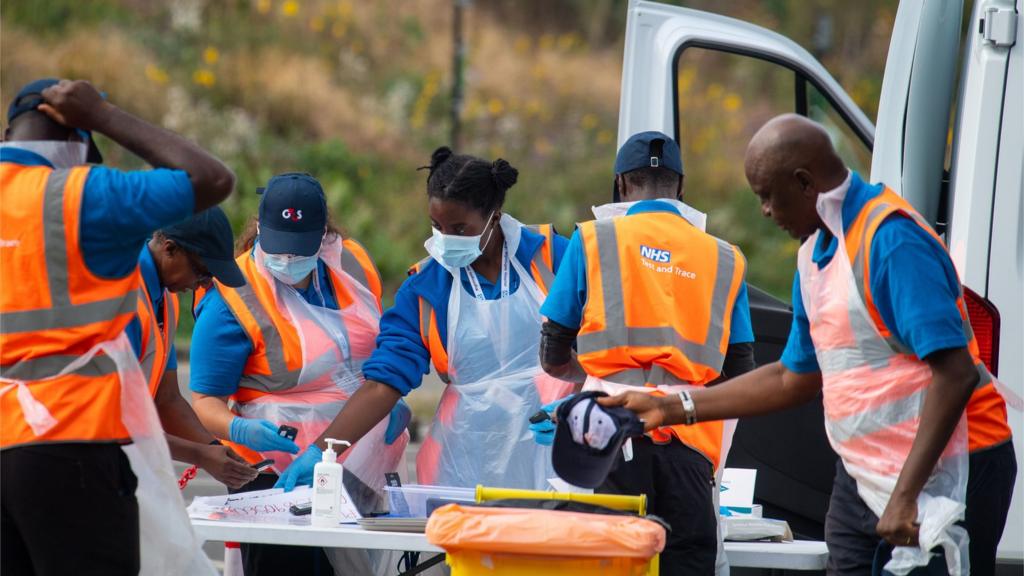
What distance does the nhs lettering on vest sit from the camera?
3.75 meters

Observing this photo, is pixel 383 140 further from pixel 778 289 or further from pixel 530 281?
pixel 530 281

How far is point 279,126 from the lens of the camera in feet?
59.3

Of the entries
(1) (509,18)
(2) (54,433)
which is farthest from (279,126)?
(2) (54,433)

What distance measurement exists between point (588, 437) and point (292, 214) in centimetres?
141

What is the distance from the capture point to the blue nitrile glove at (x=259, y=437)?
414cm

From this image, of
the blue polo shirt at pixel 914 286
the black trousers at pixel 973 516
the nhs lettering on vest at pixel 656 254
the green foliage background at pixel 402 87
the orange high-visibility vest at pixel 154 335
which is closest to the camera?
the blue polo shirt at pixel 914 286

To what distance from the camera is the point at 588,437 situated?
3.28 metres

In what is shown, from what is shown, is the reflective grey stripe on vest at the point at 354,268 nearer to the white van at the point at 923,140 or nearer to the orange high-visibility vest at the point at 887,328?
the white van at the point at 923,140

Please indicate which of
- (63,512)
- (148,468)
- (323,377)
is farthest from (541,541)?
(323,377)

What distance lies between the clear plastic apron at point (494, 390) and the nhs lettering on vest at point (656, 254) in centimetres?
63

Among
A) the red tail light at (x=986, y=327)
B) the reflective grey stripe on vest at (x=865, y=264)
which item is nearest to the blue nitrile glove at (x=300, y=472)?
the reflective grey stripe on vest at (x=865, y=264)

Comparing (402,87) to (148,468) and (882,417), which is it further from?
(882,417)

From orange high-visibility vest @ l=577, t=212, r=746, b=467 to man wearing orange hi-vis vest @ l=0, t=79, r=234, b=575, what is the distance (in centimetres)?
116

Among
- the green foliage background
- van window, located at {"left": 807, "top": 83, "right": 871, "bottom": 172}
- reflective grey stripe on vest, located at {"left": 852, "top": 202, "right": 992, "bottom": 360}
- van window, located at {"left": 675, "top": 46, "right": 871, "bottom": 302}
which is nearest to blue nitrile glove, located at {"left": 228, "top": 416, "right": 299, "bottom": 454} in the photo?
reflective grey stripe on vest, located at {"left": 852, "top": 202, "right": 992, "bottom": 360}
